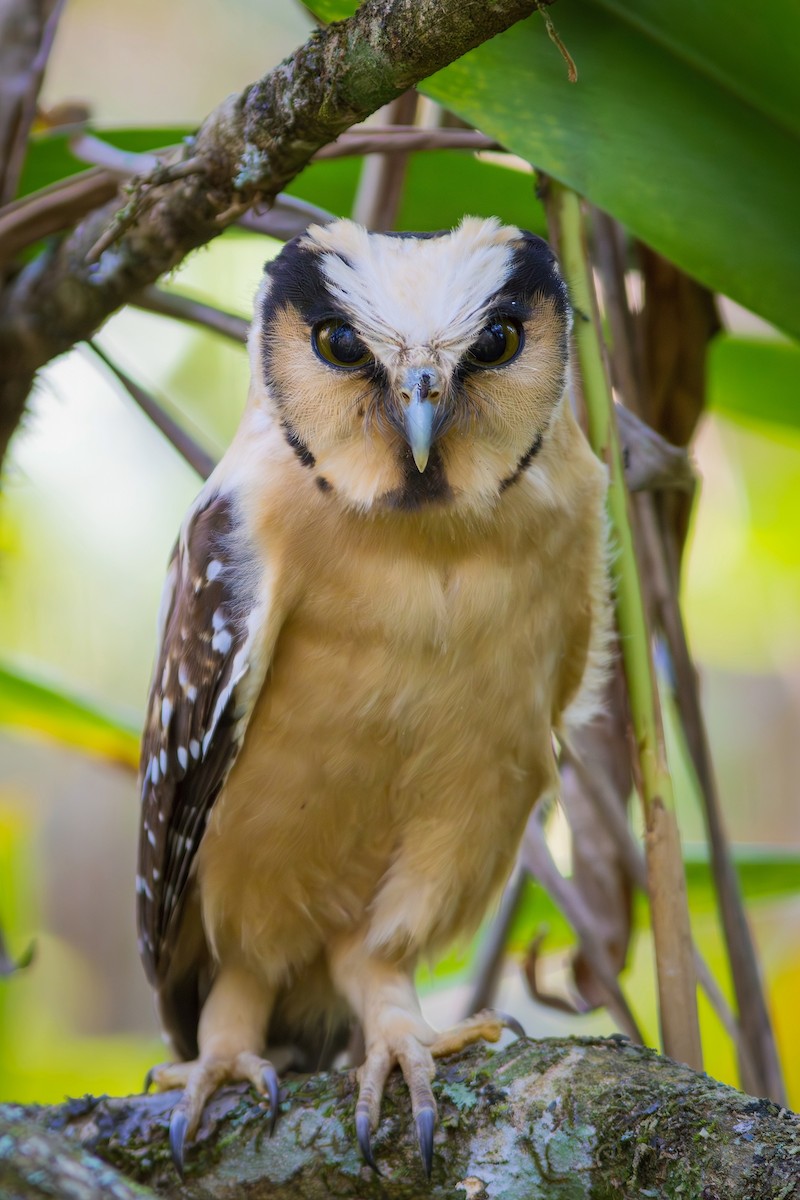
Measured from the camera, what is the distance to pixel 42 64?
6.81ft

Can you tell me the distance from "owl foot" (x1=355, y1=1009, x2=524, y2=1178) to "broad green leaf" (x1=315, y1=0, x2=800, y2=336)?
45.1 inches

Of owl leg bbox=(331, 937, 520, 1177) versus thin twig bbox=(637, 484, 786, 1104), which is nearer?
owl leg bbox=(331, 937, 520, 1177)

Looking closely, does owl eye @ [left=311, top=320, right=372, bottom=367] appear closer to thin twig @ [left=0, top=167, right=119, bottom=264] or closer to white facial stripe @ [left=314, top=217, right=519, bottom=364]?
white facial stripe @ [left=314, top=217, right=519, bottom=364]

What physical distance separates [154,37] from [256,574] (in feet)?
15.7

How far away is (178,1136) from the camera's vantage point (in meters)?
1.60

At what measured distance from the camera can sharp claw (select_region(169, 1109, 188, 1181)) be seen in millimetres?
1583

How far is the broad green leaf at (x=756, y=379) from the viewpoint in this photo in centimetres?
245

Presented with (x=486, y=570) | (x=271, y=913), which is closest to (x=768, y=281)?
(x=486, y=570)

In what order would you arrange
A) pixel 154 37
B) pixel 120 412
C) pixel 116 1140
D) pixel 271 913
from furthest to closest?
pixel 154 37, pixel 120 412, pixel 271 913, pixel 116 1140

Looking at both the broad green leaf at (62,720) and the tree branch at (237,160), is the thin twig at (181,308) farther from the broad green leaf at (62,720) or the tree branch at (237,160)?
the broad green leaf at (62,720)

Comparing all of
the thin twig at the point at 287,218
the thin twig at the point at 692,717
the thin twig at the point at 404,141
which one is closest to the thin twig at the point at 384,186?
the thin twig at the point at 287,218

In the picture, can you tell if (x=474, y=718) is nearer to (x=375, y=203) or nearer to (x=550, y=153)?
(x=550, y=153)

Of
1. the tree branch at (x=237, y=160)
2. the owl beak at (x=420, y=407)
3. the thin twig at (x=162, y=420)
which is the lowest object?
the owl beak at (x=420, y=407)

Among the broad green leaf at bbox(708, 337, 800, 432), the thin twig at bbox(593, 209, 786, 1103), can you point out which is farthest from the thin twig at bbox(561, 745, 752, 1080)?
the broad green leaf at bbox(708, 337, 800, 432)
